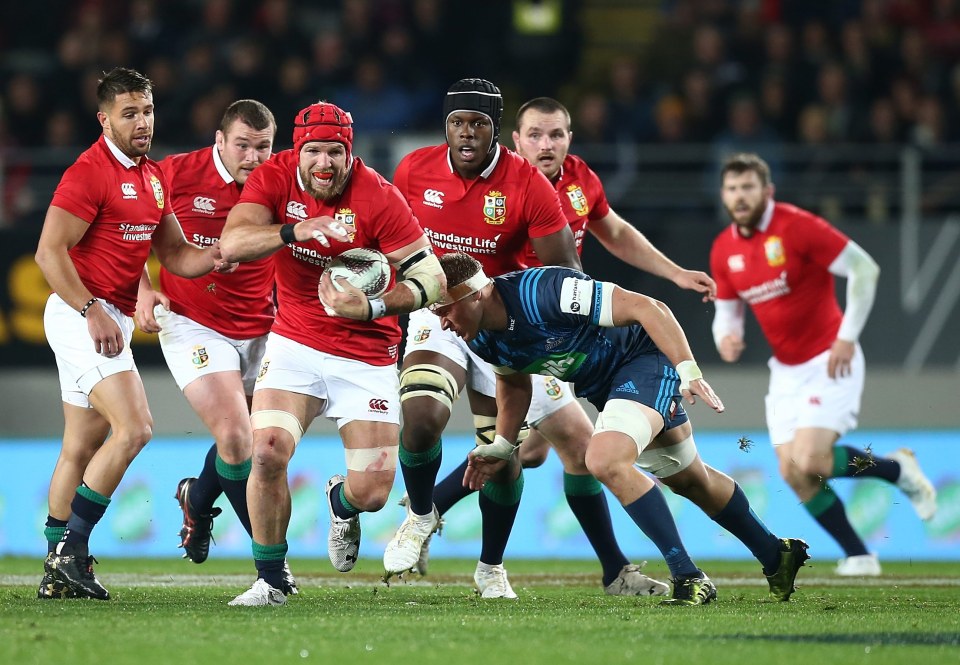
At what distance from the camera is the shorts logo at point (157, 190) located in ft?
24.5

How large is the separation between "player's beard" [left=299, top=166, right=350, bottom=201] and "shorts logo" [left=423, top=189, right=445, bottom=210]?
0.94m

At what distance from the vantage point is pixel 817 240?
33.0 feet

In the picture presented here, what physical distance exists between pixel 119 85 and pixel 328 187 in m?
1.31

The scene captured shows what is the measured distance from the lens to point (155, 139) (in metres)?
14.6

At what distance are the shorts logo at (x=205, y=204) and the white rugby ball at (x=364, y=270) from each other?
1686 mm

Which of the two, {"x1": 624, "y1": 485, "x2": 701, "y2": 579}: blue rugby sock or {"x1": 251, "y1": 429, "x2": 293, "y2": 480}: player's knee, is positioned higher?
{"x1": 251, "y1": 429, "x2": 293, "y2": 480}: player's knee

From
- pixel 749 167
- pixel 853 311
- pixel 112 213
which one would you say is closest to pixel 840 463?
pixel 853 311

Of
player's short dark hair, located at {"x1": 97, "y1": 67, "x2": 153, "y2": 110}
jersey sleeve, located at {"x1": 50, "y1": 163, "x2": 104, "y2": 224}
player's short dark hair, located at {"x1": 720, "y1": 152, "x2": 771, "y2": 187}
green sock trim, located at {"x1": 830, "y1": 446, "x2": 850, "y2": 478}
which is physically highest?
player's short dark hair, located at {"x1": 720, "y1": 152, "x2": 771, "y2": 187}

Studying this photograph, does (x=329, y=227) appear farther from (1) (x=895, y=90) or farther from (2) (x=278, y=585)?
(1) (x=895, y=90)

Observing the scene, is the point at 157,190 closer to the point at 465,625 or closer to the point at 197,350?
the point at 197,350

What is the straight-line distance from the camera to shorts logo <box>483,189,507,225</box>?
7672 millimetres

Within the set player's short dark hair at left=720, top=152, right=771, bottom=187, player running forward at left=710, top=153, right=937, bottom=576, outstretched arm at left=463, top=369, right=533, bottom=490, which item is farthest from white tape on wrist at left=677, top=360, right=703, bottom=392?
player's short dark hair at left=720, top=152, right=771, bottom=187

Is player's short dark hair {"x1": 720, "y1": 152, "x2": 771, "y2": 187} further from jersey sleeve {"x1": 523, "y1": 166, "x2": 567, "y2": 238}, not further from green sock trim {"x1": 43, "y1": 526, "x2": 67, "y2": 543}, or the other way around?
green sock trim {"x1": 43, "y1": 526, "x2": 67, "y2": 543}

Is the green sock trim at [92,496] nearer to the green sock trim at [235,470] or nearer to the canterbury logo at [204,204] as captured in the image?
the green sock trim at [235,470]
